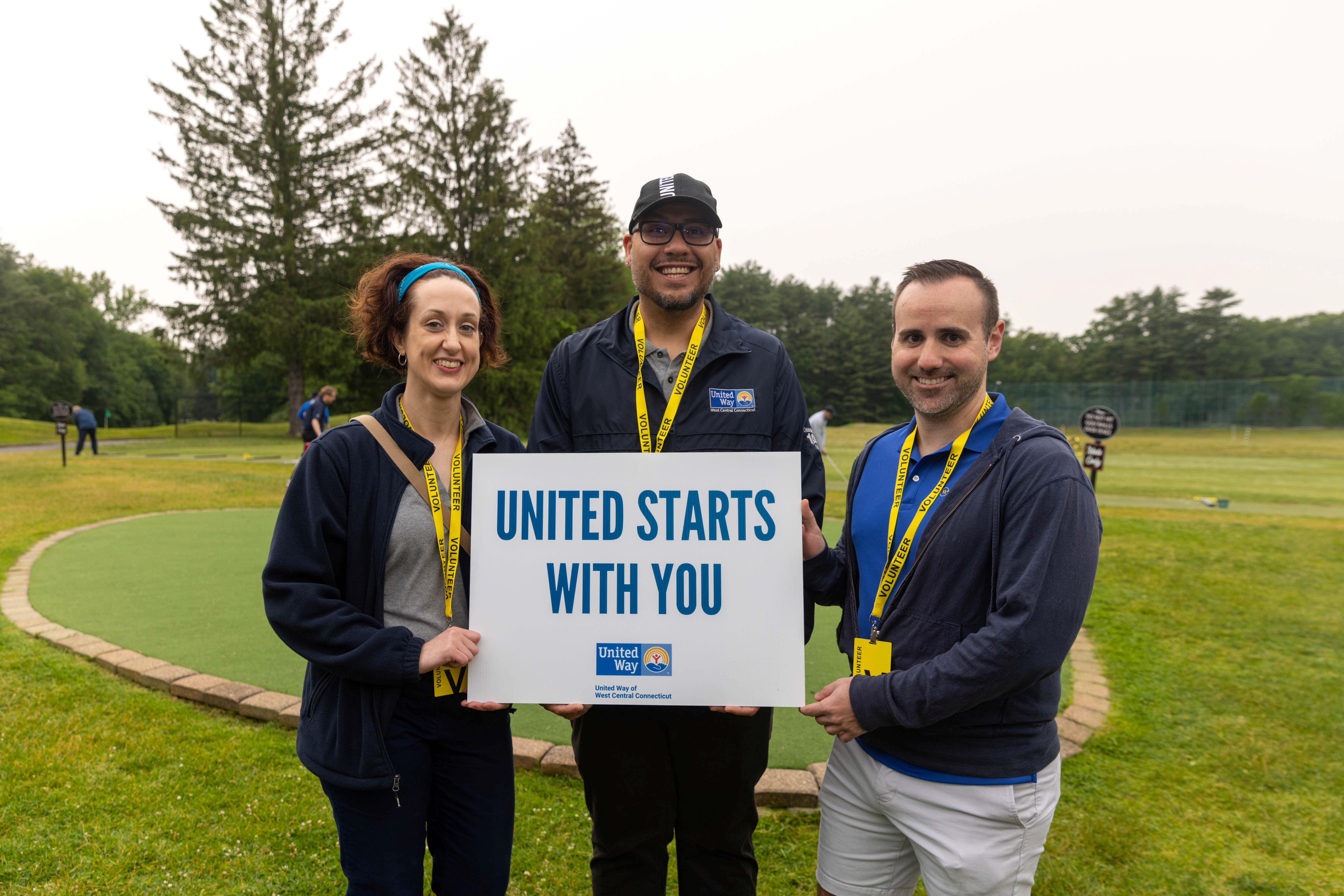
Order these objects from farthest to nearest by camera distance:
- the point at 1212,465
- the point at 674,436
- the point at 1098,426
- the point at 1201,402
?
the point at 1201,402, the point at 1212,465, the point at 1098,426, the point at 674,436

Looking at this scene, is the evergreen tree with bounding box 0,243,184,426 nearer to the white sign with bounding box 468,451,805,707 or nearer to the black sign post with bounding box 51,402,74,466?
the black sign post with bounding box 51,402,74,466

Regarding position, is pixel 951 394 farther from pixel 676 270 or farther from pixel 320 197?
pixel 320 197

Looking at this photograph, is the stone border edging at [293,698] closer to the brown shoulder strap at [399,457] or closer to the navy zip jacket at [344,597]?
the navy zip jacket at [344,597]

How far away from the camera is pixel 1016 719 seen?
170 centimetres

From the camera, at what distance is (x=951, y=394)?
5.89 ft

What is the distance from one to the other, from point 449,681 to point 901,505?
1.22 metres

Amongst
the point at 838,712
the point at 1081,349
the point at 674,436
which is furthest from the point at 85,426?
the point at 1081,349

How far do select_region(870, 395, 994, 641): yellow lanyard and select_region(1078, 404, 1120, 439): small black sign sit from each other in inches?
363

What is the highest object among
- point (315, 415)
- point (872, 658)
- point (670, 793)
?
point (315, 415)

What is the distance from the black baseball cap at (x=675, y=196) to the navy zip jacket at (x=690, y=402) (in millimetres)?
296

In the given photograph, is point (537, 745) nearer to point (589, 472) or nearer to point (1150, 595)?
point (589, 472)

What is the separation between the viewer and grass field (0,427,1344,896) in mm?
2670

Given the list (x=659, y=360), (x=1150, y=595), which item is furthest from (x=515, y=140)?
(x=659, y=360)

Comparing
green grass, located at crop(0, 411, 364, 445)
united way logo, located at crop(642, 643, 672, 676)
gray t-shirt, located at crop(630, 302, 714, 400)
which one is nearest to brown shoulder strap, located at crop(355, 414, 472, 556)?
united way logo, located at crop(642, 643, 672, 676)
